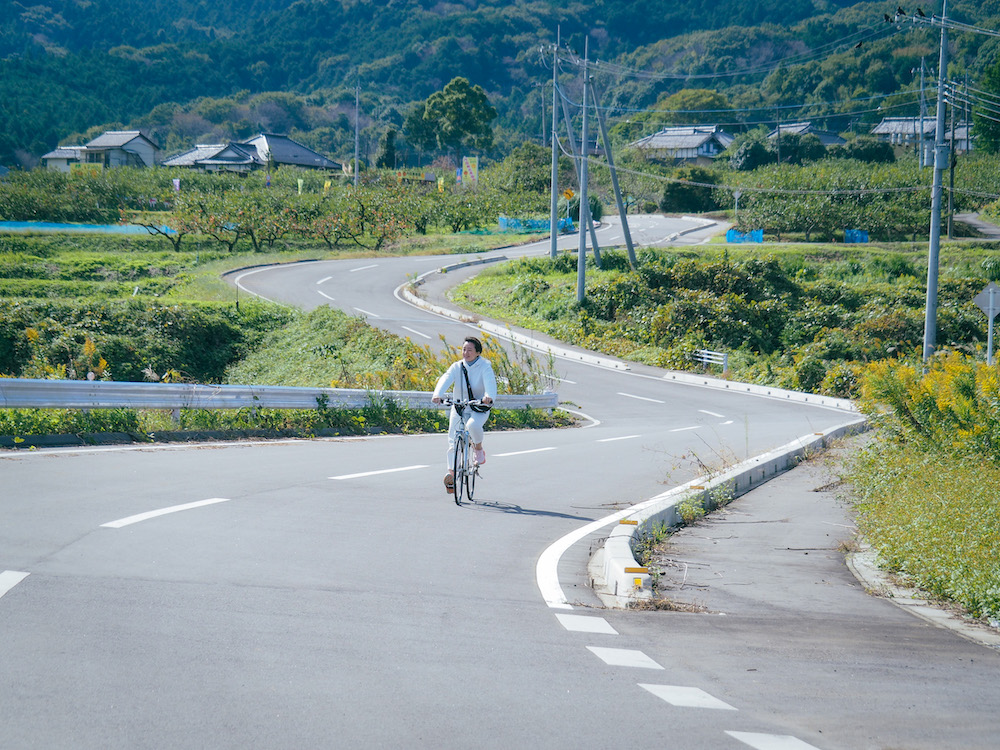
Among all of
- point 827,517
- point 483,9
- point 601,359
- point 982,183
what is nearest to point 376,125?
point 483,9

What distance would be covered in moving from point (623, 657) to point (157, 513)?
4.56 m

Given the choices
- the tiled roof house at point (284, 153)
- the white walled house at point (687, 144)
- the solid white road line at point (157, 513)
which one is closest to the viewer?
the solid white road line at point (157, 513)

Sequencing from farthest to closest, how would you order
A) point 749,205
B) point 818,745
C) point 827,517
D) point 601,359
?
point 749,205 → point 601,359 → point 827,517 → point 818,745

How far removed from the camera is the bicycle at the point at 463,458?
9609 mm

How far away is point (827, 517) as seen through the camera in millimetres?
9852

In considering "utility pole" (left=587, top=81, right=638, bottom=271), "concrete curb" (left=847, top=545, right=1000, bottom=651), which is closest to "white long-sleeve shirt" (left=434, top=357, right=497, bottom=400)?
"concrete curb" (left=847, top=545, right=1000, bottom=651)

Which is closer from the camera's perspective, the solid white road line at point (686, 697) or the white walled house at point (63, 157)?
the solid white road line at point (686, 697)

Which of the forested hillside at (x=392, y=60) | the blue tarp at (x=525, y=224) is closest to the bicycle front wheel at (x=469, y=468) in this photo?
the blue tarp at (x=525, y=224)

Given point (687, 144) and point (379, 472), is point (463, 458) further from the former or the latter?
point (687, 144)

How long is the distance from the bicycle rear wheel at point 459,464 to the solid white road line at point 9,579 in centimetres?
452

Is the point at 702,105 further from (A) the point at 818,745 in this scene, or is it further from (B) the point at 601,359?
(A) the point at 818,745

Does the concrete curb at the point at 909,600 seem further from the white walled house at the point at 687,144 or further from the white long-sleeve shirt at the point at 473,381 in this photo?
the white walled house at the point at 687,144

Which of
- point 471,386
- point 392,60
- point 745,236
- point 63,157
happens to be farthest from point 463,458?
point 392,60

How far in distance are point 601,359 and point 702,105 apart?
8452 cm
